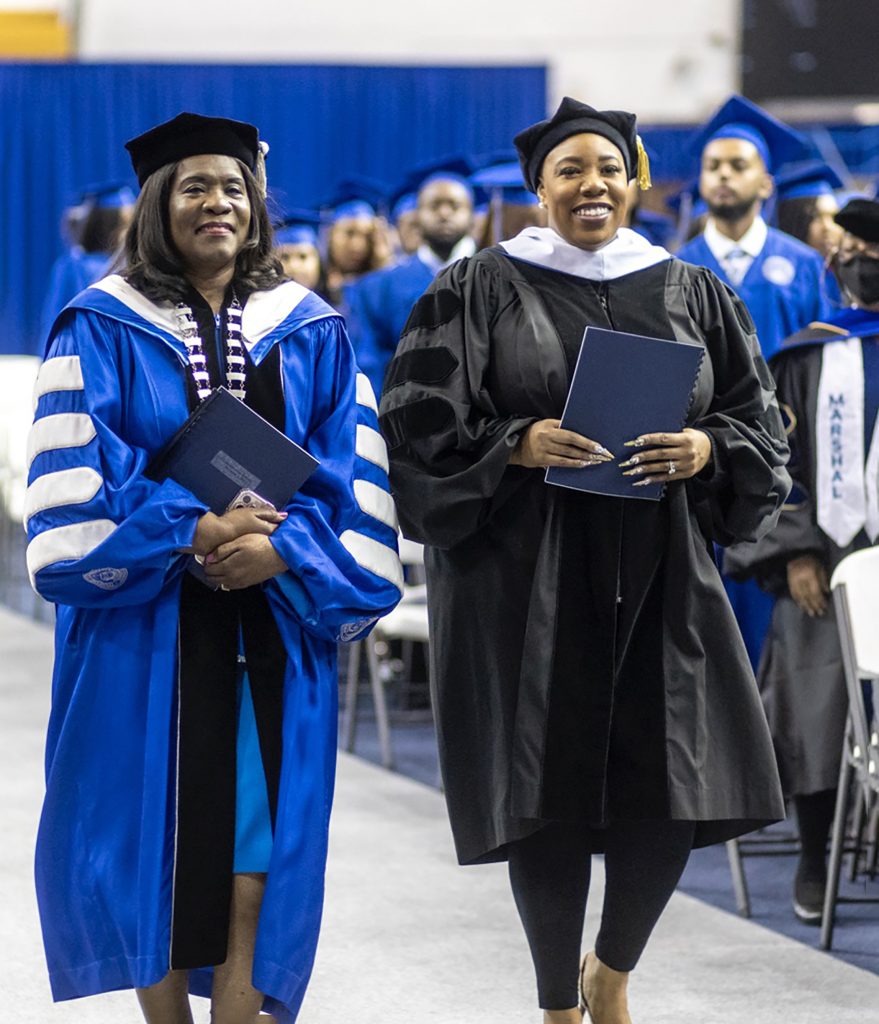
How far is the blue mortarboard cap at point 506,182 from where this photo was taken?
715 centimetres

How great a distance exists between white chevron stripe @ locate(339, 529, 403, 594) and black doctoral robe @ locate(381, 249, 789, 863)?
0.31 feet

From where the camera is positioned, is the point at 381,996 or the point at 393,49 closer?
the point at 381,996

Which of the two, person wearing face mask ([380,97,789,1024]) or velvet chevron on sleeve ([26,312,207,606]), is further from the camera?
person wearing face mask ([380,97,789,1024])

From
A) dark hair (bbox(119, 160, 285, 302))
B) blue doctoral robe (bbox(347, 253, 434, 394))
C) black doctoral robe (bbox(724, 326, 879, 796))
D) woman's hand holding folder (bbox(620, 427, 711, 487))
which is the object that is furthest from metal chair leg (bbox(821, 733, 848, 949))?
blue doctoral robe (bbox(347, 253, 434, 394))

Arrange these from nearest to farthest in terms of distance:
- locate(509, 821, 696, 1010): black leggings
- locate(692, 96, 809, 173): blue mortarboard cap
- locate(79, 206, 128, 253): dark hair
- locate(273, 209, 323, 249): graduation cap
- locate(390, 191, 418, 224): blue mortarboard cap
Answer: locate(509, 821, 696, 1010): black leggings, locate(692, 96, 809, 173): blue mortarboard cap, locate(273, 209, 323, 249): graduation cap, locate(390, 191, 418, 224): blue mortarboard cap, locate(79, 206, 128, 253): dark hair

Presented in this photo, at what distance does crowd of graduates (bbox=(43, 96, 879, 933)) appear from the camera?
420 cm

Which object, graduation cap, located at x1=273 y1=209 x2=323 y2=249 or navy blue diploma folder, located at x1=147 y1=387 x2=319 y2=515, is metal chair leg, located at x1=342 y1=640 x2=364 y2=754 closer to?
graduation cap, located at x1=273 y1=209 x2=323 y2=249

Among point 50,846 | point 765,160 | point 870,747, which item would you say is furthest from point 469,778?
point 765,160

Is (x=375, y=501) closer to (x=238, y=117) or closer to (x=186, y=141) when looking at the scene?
(x=186, y=141)

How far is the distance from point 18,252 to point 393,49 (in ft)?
12.7

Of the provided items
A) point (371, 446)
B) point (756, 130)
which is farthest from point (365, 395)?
point (756, 130)

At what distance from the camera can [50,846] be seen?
Answer: 2717mm

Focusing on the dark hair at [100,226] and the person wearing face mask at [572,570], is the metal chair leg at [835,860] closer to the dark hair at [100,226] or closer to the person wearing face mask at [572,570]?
the person wearing face mask at [572,570]

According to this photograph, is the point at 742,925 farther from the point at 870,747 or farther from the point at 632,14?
the point at 632,14
